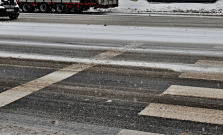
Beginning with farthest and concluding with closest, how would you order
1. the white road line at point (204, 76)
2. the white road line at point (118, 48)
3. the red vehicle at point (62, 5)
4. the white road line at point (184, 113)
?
the red vehicle at point (62, 5) < the white road line at point (118, 48) < the white road line at point (204, 76) < the white road line at point (184, 113)

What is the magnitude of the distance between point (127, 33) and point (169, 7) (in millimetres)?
15043

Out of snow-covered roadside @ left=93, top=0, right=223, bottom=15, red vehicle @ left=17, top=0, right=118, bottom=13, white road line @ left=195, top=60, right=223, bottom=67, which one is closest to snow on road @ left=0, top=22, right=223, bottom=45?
white road line @ left=195, top=60, right=223, bottom=67

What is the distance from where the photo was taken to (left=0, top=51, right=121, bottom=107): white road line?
6707mm

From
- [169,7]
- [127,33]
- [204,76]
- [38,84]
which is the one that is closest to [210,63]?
[204,76]

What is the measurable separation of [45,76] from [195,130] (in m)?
3.85

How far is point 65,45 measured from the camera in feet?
40.2

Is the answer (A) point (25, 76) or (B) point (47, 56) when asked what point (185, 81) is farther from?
(B) point (47, 56)

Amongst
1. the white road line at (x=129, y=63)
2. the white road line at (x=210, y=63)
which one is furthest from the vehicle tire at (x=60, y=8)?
the white road line at (x=210, y=63)

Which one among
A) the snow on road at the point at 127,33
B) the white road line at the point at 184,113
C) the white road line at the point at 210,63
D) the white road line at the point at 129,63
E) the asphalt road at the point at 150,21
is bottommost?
the asphalt road at the point at 150,21

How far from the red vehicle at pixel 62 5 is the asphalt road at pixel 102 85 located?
15.3m

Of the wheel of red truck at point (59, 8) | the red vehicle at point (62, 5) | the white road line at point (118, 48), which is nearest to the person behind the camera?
the white road line at point (118, 48)

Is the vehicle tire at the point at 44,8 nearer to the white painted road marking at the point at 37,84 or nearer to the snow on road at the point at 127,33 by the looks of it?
the snow on road at the point at 127,33

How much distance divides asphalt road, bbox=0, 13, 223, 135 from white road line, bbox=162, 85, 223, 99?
0.12 meters

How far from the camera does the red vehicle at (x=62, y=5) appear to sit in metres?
27.4
